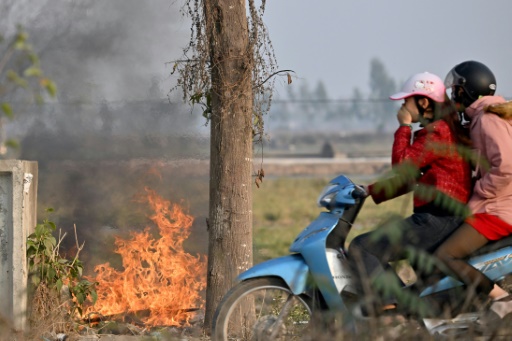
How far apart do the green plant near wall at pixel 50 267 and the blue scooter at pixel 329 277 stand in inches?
80.7

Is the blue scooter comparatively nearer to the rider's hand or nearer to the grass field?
the rider's hand

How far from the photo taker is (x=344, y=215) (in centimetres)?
558

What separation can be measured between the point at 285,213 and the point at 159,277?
16721 millimetres

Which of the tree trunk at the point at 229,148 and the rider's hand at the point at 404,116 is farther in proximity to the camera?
the tree trunk at the point at 229,148

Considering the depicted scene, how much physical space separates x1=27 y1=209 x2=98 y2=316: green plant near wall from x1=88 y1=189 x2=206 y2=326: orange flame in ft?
2.81

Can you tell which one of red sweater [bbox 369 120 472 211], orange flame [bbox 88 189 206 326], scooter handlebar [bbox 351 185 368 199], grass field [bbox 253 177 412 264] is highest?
red sweater [bbox 369 120 472 211]

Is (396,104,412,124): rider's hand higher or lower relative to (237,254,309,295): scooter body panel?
higher

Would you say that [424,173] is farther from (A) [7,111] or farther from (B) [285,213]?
(B) [285,213]

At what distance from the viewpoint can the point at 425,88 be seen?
18.3 ft

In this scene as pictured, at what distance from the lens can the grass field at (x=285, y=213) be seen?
13417mm

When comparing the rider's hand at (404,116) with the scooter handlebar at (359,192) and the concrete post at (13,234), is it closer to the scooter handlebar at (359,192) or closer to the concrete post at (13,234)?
the scooter handlebar at (359,192)

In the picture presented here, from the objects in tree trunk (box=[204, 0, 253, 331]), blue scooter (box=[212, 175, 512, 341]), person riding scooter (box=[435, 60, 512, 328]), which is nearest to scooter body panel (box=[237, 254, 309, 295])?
blue scooter (box=[212, 175, 512, 341])

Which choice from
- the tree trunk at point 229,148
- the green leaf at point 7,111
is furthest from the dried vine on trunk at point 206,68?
the green leaf at point 7,111

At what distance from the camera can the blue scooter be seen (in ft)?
17.6
